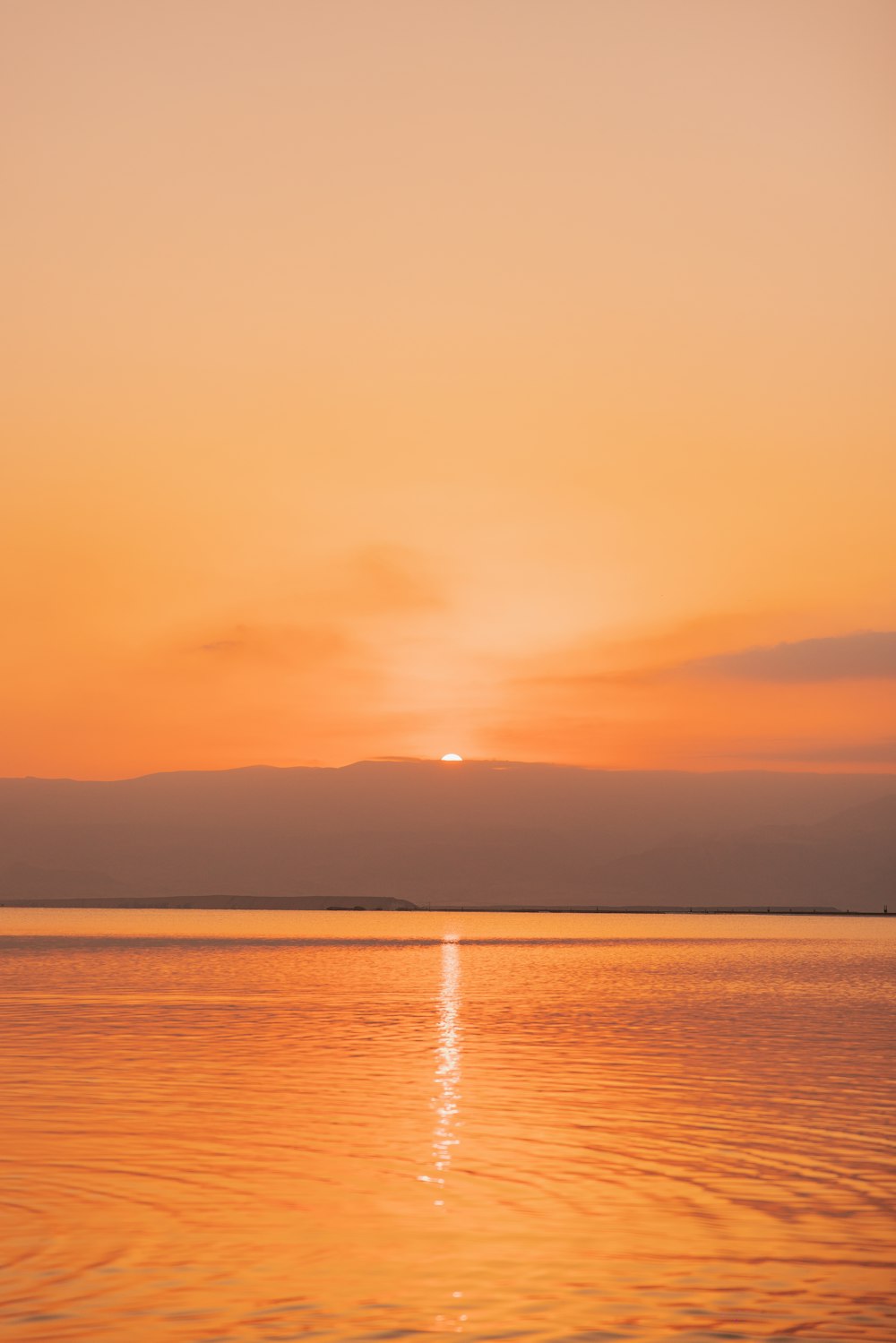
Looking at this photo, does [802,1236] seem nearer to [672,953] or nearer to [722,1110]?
[722,1110]

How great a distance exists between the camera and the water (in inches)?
731

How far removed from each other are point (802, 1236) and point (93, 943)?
154029mm

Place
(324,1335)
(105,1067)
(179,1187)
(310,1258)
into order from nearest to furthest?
1. (324,1335)
2. (310,1258)
3. (179,1187)
4. (105,1067)

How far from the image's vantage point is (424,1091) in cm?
3962

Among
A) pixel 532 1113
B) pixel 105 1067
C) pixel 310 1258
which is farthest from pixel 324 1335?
pixel 105 1067

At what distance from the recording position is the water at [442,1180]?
60.9 ft

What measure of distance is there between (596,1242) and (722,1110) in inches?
584

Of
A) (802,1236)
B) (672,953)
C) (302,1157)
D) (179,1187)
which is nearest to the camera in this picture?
(802,1236)

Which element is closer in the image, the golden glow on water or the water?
the water

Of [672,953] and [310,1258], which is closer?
[310,1258]

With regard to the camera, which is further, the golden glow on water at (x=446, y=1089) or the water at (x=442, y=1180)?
the golden glow on water at (x=446, y=1089)

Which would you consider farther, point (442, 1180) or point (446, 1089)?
point (446, 1089)

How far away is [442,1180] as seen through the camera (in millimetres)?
27062

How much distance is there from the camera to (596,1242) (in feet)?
72.7
